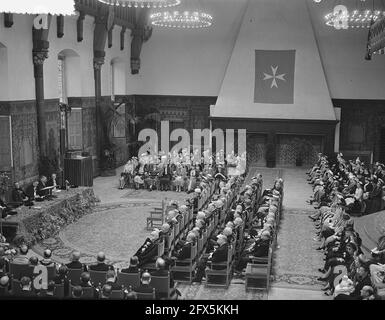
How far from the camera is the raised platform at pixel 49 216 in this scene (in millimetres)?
12641

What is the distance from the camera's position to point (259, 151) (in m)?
26.9

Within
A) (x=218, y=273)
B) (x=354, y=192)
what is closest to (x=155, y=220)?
(x=218, y=273)

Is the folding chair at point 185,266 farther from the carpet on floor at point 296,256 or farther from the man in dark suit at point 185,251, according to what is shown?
the carpet on floor at point 296,256

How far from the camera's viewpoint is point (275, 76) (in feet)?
84.7

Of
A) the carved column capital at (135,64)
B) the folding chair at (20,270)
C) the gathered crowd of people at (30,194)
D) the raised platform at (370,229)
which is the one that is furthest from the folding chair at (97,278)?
the carved column capital at (135,64)

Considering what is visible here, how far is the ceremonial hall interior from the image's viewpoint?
10.3 metres

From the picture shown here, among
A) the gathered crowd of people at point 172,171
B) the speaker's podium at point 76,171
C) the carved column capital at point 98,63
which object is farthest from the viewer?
the carved column capital at point 98,63

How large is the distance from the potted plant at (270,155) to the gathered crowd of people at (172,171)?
11.9ft

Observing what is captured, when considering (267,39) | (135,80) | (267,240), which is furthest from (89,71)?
(267,240)

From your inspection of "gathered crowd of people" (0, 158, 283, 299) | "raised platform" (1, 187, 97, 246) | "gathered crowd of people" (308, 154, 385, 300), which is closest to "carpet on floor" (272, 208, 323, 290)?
"gathered crowd of people" (308, 154, 385, 300)

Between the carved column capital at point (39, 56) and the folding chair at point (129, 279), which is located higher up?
the carved column capital at point (39, 56)

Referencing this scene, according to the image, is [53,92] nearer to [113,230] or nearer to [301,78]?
[113,230]

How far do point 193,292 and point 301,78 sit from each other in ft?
59.2

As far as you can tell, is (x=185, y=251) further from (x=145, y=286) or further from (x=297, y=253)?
(x=297, y=253)
